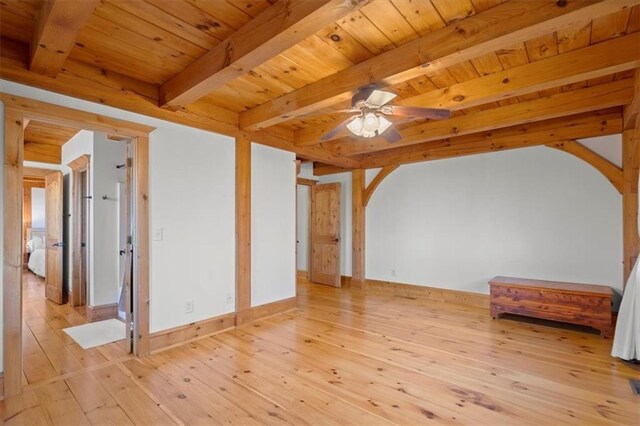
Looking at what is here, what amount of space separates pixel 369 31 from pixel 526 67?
1477 mm

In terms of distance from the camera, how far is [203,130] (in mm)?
3566

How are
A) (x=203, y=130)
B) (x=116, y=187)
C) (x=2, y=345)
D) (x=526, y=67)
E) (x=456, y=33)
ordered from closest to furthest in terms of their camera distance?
(x=456, y=33)
(x=2, y=345)
(x=526, y=67)
(x=203, y=130)
(x=116, y=187)

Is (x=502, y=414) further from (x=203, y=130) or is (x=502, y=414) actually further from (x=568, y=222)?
(x=203, y=130)

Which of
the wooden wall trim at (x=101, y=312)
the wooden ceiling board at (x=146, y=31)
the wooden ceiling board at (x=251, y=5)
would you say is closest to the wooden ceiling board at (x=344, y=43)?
the wooden ceiling board at (x=251, y=5)

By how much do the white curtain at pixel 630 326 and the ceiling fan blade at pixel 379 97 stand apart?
2.74 metres

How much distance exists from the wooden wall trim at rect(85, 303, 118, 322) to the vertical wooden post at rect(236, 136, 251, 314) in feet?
5.95

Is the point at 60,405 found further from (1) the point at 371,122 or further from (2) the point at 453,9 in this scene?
(2) the point at 453,9

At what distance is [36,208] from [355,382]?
11012 mm

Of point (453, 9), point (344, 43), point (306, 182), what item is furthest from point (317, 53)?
point (306, 182)

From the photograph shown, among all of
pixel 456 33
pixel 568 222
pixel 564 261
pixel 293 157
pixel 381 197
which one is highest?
pixel 456 33

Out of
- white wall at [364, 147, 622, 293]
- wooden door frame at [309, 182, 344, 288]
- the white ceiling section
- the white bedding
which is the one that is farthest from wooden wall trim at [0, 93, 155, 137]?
the white bedding

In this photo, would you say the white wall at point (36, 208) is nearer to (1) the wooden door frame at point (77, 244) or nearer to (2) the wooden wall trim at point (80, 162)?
(2) the wooden wall trim at point (80, 162)

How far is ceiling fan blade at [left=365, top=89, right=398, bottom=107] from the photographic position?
244cm

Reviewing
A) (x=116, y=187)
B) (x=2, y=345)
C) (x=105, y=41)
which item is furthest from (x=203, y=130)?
(x=2, y=345)
